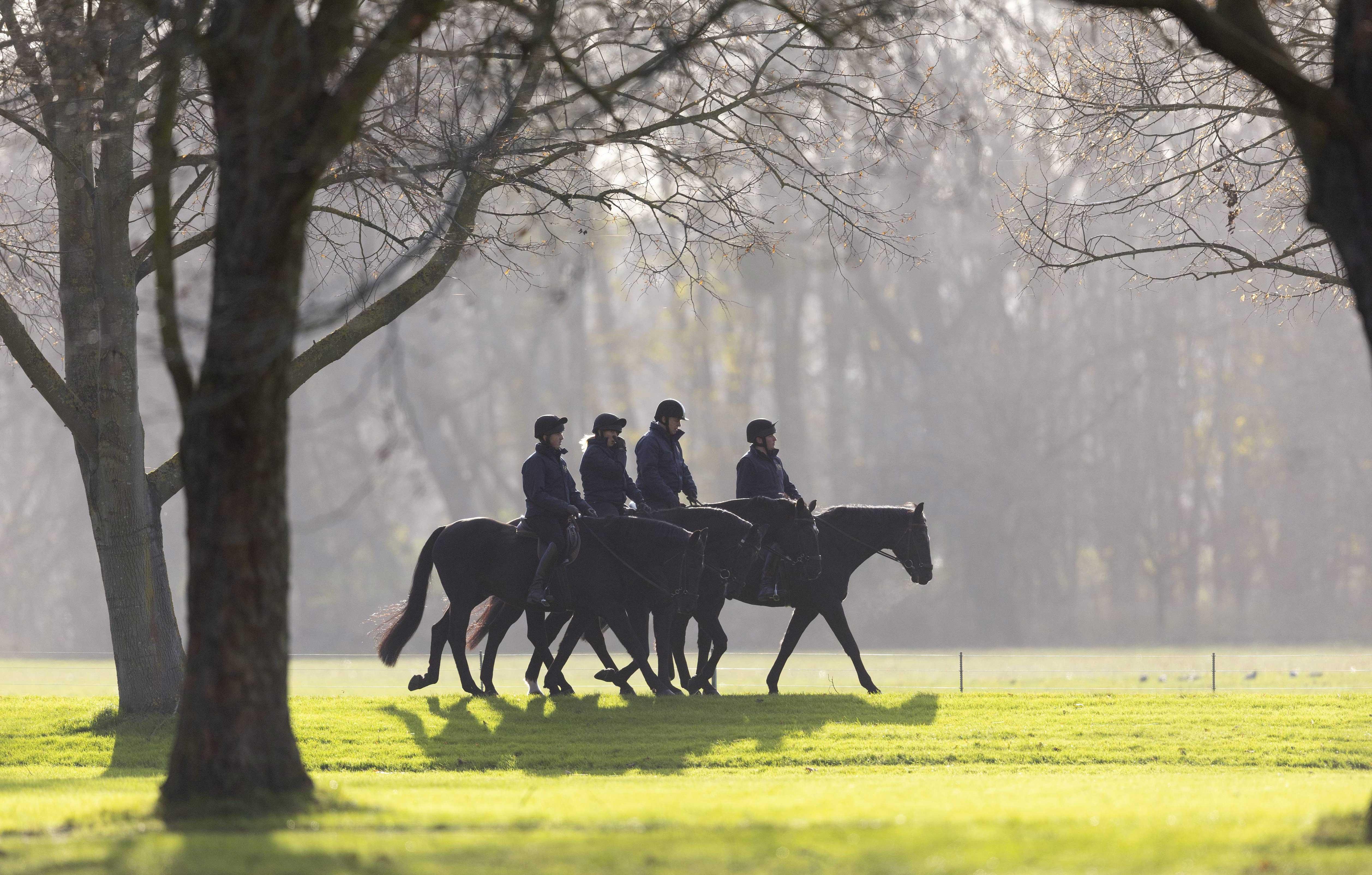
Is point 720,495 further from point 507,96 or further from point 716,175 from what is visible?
point 507,96

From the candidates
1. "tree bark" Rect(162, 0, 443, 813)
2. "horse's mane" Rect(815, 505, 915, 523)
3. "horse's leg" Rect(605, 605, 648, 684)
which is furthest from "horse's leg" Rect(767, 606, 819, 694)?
"tree bark" Rect(162, 0, 443, 813)

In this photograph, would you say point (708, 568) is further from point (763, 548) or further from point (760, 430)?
point (760, 430)

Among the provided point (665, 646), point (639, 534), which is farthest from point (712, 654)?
point (639, 534)

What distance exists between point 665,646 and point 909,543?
2872 mm

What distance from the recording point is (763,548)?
16578 mm

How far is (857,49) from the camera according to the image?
510 inches

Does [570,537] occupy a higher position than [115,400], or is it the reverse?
[115,400]

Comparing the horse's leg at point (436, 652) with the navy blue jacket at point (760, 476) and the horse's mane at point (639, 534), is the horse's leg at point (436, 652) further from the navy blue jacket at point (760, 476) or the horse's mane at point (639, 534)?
the navy blue jacket at point (760, 476)

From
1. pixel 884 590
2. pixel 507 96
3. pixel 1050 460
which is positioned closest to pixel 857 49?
pixel 507 96

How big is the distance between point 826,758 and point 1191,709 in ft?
16.3

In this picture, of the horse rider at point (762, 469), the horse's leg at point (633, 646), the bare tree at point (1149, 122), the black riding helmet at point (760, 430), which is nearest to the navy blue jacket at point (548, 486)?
the horse's leg at point (633, 646)

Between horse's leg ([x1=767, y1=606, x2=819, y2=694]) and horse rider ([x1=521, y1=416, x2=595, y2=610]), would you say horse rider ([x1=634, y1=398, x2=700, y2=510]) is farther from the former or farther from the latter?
horse's leg ([x1=767, y1=606, x2=819, y2=694])

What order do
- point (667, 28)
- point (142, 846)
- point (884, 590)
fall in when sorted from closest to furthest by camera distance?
point (142, 846) → point (667, 28) → point (884, 590)

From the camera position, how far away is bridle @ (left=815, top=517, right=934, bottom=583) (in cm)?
1709
